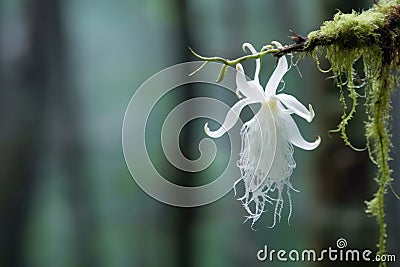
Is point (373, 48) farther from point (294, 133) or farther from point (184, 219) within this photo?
point (184, 219)

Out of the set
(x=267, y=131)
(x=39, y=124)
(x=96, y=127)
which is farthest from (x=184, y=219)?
(x=267, y=131)

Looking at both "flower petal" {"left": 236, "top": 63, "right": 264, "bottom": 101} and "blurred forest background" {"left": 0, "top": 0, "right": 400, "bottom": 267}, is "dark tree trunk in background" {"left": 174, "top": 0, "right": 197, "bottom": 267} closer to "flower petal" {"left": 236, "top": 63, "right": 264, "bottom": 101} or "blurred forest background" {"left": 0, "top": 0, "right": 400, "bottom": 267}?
"blurred forest background" {"left": 0, "top": 0, "right": 400, "bottom": 267}

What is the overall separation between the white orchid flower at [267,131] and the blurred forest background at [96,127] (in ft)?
3.02

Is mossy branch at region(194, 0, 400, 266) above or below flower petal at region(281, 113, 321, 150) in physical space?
above

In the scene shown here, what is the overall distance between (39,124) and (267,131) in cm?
119

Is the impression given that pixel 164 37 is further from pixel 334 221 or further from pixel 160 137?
pixel 334 221

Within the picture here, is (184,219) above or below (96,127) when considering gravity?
below

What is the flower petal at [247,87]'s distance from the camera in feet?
2.06

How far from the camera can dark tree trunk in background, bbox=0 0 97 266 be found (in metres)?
1.65

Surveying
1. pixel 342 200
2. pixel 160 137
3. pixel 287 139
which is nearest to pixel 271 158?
pixel 287 139

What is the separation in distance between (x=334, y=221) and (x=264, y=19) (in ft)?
2.19

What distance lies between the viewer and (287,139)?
661 millimetres

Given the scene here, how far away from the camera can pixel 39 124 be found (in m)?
1.67

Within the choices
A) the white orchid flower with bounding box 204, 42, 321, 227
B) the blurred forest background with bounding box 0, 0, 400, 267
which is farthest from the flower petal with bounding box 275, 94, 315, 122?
the blurred forest background with bounding box 0, 0, 400, 267
